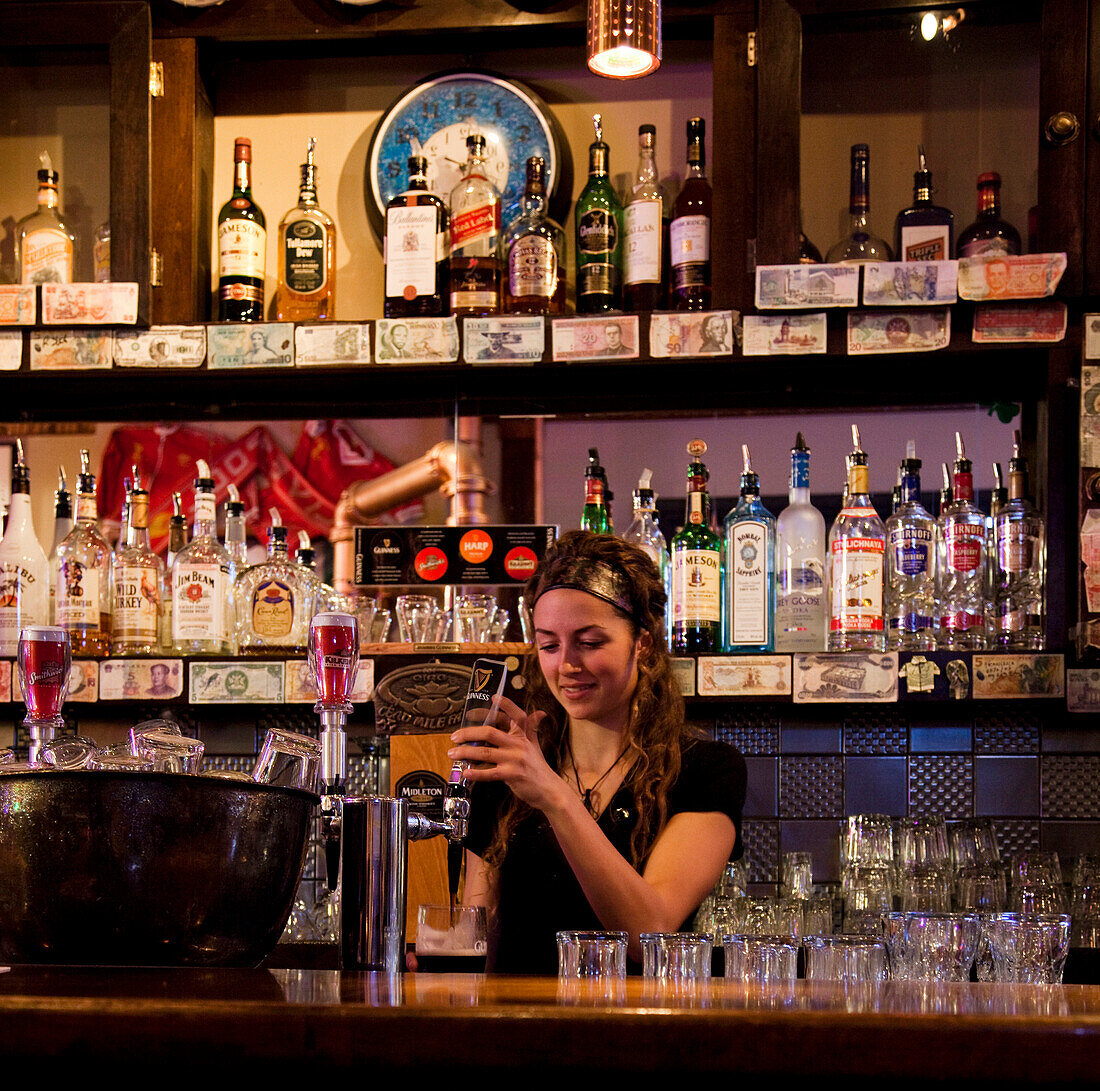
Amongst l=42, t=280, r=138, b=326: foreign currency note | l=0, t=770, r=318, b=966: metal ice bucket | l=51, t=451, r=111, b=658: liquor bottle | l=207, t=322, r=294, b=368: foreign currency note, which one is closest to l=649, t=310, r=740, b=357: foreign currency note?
l=207, t=322, r=294, b=368: foreign currency note

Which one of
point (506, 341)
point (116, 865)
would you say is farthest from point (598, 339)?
point (116, 865)

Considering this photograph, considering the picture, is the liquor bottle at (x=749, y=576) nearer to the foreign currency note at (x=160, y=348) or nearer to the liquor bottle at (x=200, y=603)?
the liquor bottle at (x=200, y=603)

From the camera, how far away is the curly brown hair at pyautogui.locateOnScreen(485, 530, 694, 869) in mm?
2006

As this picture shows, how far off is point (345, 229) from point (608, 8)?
1178 millimetres

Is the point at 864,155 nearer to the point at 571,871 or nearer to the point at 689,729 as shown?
the point at 689,729

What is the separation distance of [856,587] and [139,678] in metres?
1.29

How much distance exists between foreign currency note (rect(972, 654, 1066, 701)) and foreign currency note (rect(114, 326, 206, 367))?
4.95 feet

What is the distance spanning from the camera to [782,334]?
2.47 metres

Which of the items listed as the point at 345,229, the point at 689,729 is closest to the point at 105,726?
the point at 345,229

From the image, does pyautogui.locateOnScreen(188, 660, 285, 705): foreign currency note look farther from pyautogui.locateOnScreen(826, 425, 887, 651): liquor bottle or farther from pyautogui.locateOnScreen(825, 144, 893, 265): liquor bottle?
pyautogui.locateOnScreen(825, 144, 893, 265): liquor bottle

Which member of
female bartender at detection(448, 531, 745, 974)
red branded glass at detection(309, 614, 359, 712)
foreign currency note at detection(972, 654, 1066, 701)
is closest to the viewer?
red branded glass at detection(309, 614, 359, 712)

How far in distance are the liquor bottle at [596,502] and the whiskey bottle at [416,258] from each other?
0.42 metres

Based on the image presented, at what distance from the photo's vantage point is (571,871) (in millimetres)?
1946

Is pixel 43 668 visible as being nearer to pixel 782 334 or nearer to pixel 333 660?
pixel 333 660
